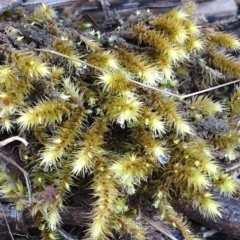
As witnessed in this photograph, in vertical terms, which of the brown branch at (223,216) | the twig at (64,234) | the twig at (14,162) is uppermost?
the twig at (14,162)

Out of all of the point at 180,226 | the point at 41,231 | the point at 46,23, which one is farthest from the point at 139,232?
the point at 46,23

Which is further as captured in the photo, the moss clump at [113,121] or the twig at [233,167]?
the twig at [233,167]

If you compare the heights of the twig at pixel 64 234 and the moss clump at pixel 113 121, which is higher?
the moss clump at pixel 113 121

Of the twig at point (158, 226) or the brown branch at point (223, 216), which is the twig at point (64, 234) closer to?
the twig at point (158, 226)

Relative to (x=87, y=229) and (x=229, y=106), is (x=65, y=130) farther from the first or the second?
(x=229, y=106)

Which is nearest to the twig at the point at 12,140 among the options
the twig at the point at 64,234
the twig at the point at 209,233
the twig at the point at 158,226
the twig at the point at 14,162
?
the twig at the point at 14,162

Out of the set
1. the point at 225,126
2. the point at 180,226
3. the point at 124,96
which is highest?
the point at 124,96

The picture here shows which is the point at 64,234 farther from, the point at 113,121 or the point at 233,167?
the point at 233,167

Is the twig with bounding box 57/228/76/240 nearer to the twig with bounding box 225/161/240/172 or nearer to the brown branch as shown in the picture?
the brown branch
